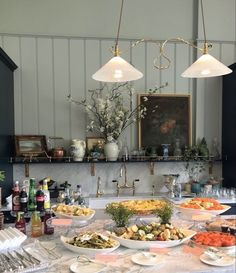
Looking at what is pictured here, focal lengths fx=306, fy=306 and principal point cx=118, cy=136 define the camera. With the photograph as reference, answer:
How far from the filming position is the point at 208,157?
4367 millimetres

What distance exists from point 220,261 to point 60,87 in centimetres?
331

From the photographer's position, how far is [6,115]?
3.83m

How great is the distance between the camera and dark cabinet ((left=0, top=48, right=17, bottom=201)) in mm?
3619

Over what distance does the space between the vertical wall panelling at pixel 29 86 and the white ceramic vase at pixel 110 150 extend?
103 centimetres

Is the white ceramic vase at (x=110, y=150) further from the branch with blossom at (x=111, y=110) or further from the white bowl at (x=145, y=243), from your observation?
the white bowl at (x=145, y=243)

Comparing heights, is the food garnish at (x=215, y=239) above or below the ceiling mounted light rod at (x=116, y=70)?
below

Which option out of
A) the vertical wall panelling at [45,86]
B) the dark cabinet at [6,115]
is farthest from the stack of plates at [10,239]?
the vertical wall panelling at [45,86]

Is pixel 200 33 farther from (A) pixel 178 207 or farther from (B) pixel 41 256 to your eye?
(B) pixel 41 256

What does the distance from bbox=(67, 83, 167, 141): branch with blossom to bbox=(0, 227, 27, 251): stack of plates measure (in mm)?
2361

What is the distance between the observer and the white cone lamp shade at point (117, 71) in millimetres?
2268

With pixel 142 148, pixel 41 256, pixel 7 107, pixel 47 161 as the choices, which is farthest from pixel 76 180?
pixel 41 256

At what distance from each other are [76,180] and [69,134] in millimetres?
663

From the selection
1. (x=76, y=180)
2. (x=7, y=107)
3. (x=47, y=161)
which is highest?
(x=7, y=107)

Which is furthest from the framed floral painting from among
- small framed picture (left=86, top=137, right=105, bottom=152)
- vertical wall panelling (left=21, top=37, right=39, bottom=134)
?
vertical wall panelling (left=21, top=37, right=39, bottom=134)
